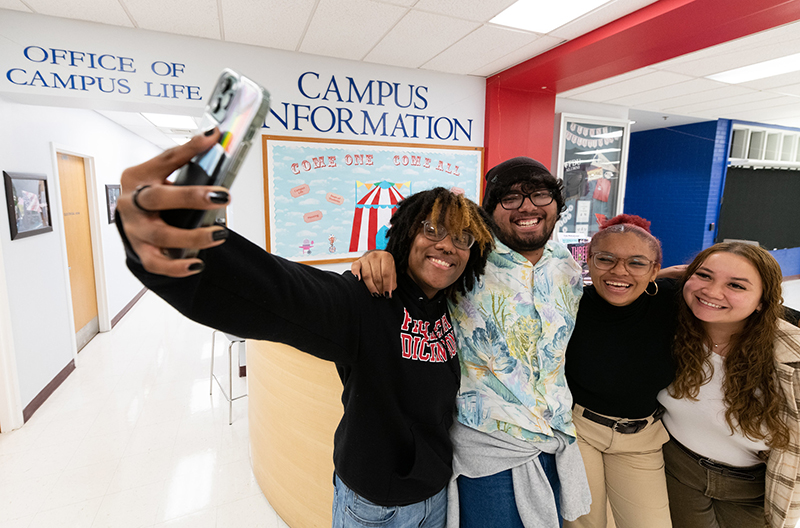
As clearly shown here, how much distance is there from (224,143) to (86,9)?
3227 millimetres

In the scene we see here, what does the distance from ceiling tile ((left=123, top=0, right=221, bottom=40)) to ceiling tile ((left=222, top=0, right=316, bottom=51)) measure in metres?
0.09

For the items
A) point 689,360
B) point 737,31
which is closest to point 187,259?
point 689,360

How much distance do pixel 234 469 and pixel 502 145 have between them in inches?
145

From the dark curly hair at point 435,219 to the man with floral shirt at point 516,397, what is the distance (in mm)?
108

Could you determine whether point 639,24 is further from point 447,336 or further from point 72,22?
point 72,22

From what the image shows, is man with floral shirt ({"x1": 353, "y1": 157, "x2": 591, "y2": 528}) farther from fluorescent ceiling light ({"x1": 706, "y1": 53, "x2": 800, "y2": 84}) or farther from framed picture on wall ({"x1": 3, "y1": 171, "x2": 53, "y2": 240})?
fluorescent ceiling light ({"x1": 706, "y1": 53, "x2": 800, "y2": 84})

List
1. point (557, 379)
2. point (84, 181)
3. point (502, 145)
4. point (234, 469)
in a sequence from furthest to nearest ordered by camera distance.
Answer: point (84, 181), point (502, 145), point (234, 469), point (557, 379)

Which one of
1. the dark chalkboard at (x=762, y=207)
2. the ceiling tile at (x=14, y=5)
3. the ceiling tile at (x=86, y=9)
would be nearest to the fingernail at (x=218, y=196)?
the ceiling tile at (x=86, y=9)

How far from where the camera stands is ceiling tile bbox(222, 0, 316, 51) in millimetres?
2590

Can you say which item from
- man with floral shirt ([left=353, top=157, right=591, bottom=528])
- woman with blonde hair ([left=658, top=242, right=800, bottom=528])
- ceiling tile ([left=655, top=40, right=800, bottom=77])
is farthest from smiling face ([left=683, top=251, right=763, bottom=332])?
ceiling tile ([left=655, top=40, right=800, bottom=77])

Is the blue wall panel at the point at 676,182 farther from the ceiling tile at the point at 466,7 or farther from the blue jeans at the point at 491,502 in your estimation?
the blue jeans at the point at 491,502

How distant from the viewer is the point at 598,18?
279 centimetres

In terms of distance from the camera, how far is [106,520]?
2.16 metres

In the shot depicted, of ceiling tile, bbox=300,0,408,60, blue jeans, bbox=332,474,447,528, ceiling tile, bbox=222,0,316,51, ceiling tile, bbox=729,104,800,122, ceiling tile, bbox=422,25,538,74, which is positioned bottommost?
blue jeans, bbox=332,474,447,528
